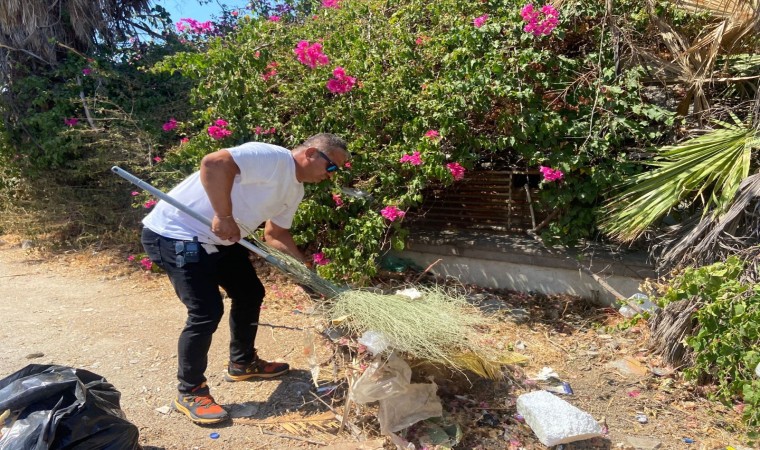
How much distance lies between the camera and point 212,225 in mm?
2965

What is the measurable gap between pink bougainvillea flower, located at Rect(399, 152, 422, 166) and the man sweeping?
4.64 feet

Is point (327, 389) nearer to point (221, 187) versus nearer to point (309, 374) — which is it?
point (309, 374)

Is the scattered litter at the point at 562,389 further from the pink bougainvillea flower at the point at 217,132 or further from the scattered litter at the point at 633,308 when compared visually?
the pink bougainvillea flower at the point at 217,132

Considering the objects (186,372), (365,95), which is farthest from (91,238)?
(186,372)

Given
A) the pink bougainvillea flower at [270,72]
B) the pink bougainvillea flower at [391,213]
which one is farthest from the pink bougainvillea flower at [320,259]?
the pink bougainvillea flower at [270,72]

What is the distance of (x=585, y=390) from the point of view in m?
3.53

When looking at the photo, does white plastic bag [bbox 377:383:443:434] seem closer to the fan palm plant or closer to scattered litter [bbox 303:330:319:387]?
scattered litter [bbox 303:330:319:387]

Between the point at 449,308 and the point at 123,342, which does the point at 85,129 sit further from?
the point at 449,308

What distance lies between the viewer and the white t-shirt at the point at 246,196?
3043 mm

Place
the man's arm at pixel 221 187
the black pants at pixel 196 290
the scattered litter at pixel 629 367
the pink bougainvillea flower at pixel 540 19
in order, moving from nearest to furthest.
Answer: the man's arm at pixel 221 187, the black pants at pixel 196 290, the scattered litter at pixel 629 367, the pink bougainvillea flower at pixel 540 19

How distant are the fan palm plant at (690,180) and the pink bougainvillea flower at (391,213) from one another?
1638 millimetres

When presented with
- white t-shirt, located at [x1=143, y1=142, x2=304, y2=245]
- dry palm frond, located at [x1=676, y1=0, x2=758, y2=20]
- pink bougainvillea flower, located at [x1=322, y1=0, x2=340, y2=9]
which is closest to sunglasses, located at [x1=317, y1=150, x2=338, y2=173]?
white t-shirt, located at [x1=143, y1=142, x2=304, y2=245]

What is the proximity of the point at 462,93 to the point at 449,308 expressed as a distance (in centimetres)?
217

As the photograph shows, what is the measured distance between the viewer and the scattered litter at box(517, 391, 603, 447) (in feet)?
9.24
